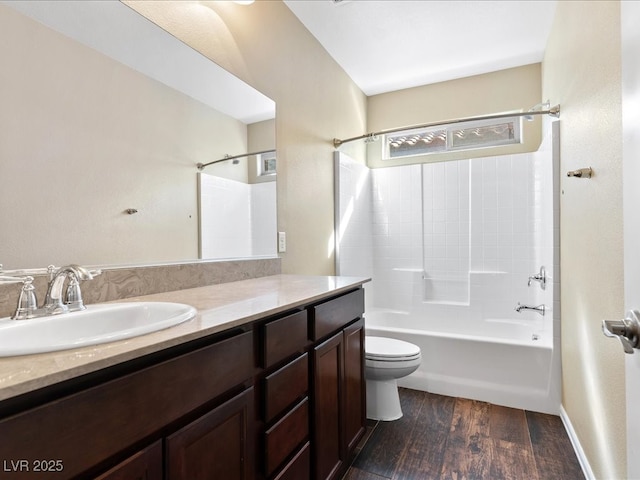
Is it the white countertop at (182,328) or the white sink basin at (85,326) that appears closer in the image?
the white countertop at (182,328)

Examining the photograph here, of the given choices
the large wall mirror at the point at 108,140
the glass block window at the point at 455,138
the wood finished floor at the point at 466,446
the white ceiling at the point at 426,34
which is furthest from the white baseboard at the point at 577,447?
the white ceiling at the point at 426,34

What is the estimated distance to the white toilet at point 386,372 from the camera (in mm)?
1991

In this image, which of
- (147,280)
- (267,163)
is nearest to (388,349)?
(267,163)

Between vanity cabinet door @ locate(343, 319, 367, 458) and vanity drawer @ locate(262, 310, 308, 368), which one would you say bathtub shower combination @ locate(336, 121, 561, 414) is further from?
vanity drawer @ locate(262, 310, 308, 368)

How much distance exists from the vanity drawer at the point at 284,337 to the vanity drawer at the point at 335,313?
0.07 meters

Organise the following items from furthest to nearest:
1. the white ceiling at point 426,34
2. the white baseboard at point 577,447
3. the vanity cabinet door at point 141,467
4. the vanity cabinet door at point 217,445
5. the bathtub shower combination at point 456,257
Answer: the bathtub shower combination at point 456,257
the white ceiling at point 426,34
the white baseboard at point 577,447
the vanity cabinet door at point 217,445
the vanity cabinet door at point 141,467

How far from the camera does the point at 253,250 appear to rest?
74.7 inches

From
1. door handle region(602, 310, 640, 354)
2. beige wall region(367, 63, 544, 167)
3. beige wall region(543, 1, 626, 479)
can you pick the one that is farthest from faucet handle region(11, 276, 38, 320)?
beige wall region(367, 63, 544, 167)

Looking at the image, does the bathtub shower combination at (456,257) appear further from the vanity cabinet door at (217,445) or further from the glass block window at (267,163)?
the vanity cabinet door at (217,445)

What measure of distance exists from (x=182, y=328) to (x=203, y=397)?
0.54ft

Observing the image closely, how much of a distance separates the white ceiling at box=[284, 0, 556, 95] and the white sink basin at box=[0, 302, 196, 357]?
203cm

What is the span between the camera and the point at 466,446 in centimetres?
180

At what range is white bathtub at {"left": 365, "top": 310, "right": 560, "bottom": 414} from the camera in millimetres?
2143

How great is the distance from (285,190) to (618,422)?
1798 mm
